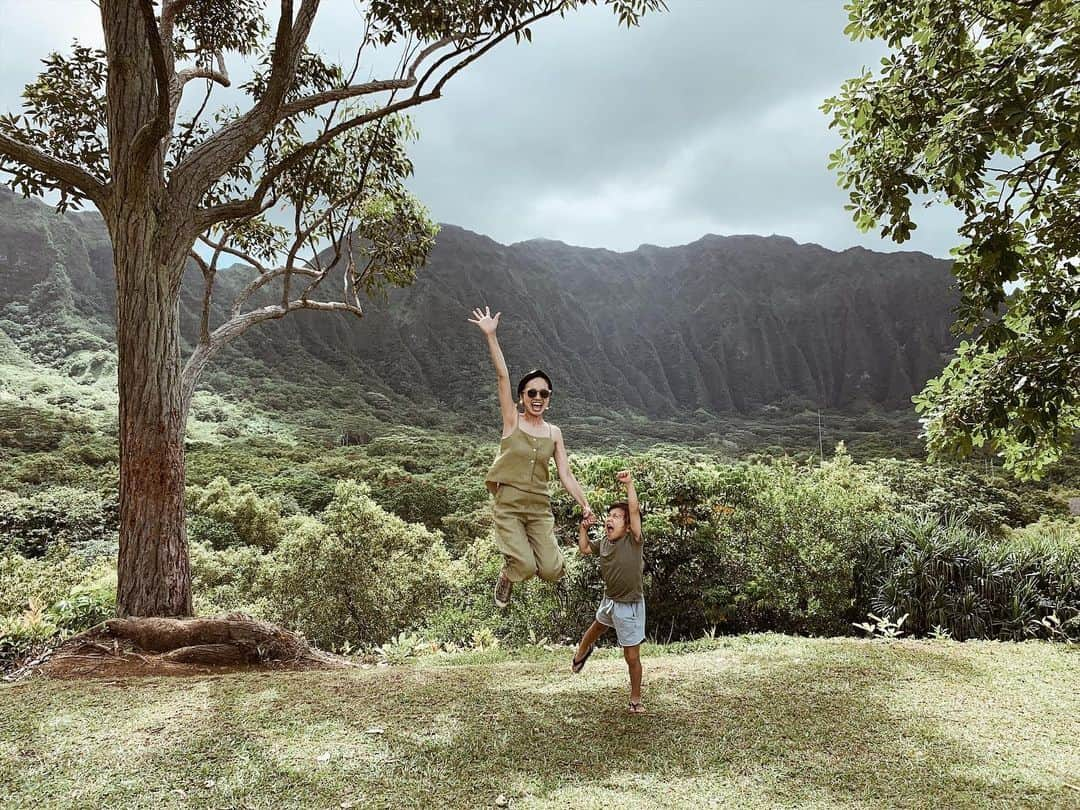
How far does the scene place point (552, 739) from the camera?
4125 millimetres

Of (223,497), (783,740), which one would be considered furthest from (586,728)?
(223,497)

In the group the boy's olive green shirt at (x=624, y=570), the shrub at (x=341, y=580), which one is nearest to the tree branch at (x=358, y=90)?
the boy's olive green shirt at (x=624, y=570)

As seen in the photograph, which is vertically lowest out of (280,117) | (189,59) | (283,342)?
(280,117)

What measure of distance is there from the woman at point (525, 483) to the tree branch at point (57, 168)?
4.88m

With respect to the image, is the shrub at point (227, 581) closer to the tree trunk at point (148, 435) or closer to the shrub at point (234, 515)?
the shrub at point (234, 515)

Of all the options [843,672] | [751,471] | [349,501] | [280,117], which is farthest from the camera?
[349,501]

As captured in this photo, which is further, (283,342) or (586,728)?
(283,342)

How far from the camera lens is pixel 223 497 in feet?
85.5

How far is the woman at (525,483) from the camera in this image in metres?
4.19

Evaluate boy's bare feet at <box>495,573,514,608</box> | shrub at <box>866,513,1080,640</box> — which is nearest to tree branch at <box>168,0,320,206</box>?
boy's bare feet at <box>495,573,514,608</box>

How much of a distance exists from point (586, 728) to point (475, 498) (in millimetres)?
25410

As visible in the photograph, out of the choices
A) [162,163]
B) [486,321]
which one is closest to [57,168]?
[162,163]

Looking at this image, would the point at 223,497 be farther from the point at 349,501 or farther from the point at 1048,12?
the point at 1048,12

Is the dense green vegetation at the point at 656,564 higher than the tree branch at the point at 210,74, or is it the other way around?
the tree branch at the point at 210,74
